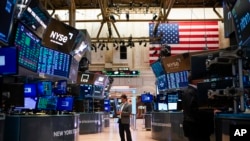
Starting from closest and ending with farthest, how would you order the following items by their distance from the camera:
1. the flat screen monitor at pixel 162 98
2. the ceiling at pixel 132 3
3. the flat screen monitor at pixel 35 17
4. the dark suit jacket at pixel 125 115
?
the flat screen monitor at pixel 35 17 < the dark suit jacket at pixel 125 115 < the flat screen monitor at pixel 162 98 < the ceiling at pixel 132 3

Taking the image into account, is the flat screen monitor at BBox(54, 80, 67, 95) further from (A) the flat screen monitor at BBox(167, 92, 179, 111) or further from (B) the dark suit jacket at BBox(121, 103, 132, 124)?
(A) the flat screen monitor at BBox(167, 92, 179, 111)

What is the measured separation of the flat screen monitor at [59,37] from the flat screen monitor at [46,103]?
207 cm

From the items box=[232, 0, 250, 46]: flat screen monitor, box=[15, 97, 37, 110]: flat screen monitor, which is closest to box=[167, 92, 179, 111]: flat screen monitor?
box=[15, 97, 37, 110]: flat screen monitor

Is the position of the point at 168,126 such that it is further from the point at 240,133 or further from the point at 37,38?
the point at 240,133

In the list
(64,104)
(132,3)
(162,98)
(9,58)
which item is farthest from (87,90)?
(9,58)

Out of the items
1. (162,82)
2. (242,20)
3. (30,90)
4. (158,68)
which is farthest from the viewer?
(158,68)

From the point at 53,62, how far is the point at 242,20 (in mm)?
6336

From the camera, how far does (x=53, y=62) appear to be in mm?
9883

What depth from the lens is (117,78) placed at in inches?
978

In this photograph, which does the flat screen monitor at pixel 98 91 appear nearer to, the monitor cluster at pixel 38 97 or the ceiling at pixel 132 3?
the ceiling at pixel 132 3

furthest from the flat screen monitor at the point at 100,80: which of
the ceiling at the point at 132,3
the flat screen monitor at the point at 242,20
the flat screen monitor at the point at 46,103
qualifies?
the flat screen monitor at the point at 242,20

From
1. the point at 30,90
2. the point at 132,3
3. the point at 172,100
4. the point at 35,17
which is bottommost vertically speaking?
the point at 172,100

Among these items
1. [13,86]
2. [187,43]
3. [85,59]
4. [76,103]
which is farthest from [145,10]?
[13,86]

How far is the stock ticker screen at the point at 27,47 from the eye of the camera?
22.5 ft
